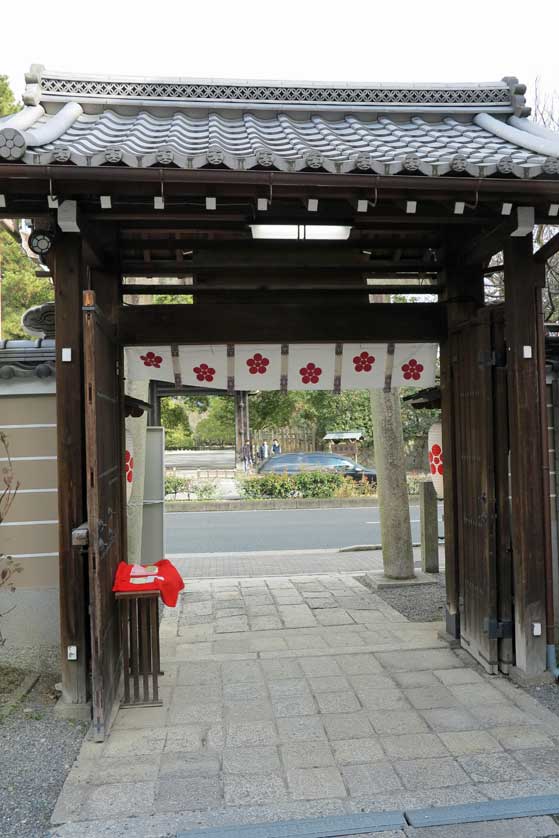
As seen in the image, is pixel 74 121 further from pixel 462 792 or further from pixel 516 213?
pixel 462 792

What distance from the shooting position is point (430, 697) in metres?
4.95

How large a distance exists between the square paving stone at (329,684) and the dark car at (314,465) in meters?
20.5

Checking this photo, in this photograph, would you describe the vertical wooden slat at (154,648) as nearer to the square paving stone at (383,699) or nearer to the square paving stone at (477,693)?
the square paving stone at (383,699)

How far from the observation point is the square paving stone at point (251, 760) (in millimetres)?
3877

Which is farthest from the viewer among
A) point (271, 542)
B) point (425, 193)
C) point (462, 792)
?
point (271, 542)

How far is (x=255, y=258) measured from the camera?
6.28 m

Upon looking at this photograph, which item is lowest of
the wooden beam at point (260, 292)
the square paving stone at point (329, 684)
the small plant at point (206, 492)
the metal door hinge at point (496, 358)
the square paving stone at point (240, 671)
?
the square paving stone at point (240, 671)

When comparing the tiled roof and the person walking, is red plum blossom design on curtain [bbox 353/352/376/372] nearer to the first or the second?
the tiled roof

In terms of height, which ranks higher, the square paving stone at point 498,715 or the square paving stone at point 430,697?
the square paving stone at point 498,715

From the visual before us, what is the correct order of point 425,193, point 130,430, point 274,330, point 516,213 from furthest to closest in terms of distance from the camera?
→ 1. point 130,430
2. point 274,330
3. point 516,213
4. point 425,193

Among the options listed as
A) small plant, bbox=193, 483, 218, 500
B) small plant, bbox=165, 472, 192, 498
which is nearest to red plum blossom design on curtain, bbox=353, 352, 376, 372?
small plant, bbox=193, 483, 218, 500

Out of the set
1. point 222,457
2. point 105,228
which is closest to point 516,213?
point 105,228

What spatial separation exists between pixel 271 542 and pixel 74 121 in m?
11.5

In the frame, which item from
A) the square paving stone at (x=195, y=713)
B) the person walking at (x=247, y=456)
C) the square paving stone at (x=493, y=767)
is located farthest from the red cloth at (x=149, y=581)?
the person walking at (x=247, y=456)
